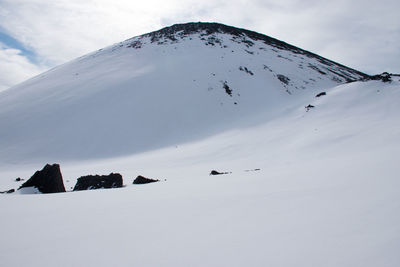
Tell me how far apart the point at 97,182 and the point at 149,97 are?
21145mm

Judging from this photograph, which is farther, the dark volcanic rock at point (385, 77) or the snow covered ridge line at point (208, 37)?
the snow covered ridge line at point (208, 37)

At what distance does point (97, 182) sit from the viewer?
31.5 ft

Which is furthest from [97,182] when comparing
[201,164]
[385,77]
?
[385,77]

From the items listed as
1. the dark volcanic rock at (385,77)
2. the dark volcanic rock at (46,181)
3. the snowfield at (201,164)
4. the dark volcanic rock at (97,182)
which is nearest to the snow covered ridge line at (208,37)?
the snowfield at (201,164)

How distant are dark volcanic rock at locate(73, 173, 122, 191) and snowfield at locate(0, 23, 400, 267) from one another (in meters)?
2.01

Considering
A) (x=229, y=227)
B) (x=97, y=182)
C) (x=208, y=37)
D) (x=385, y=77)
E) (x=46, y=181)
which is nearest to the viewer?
(x=229, y=227)

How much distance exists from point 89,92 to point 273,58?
1266 inches

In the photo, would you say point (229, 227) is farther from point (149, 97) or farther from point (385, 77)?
point (149, 97)

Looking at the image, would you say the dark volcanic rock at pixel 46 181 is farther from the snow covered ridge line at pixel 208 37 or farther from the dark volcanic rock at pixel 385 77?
the snow covered ridge line at pixel 208 37

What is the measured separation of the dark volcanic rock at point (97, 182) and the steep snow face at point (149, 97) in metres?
11.5

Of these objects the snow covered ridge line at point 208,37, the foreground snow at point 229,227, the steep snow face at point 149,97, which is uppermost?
the snow covered ridge line at point 208,37

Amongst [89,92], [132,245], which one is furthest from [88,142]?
[132,245]

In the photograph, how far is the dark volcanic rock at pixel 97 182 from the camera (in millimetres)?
9328

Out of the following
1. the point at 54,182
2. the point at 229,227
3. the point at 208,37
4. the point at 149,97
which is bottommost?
the point at 229,227
